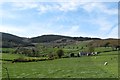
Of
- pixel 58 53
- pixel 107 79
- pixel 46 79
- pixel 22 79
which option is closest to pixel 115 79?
pixel 107 79

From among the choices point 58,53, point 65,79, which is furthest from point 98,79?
point 58,53

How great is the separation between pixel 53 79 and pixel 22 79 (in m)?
3.00

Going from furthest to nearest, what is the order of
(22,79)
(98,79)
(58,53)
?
(58,53), (22,79), (98,79)

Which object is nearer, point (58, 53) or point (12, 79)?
point (12, 79)

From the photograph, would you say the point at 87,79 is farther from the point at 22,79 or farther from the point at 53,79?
the point at 22,79

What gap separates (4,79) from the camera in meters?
23.5

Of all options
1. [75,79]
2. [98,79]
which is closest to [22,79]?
[75,79]

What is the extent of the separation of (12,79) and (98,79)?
784 cm

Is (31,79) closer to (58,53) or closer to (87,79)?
(87,79)

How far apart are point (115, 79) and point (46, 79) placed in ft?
19.5

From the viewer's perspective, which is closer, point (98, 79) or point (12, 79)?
point (98, 79)

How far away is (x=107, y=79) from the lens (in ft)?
77.4

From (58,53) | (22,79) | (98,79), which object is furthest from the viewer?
(58,53)

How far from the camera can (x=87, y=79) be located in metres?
23.5
